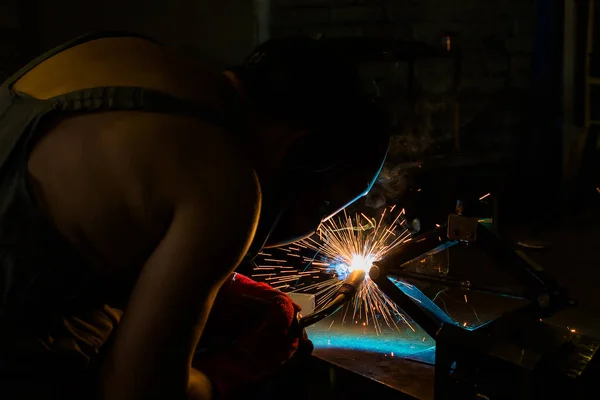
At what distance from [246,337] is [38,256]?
43 cm

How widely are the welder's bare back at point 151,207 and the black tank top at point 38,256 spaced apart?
14mm

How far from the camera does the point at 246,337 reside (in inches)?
47.0

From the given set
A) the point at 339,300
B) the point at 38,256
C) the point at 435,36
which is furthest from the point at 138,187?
the point at 435,36

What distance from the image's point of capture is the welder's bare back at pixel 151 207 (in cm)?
83

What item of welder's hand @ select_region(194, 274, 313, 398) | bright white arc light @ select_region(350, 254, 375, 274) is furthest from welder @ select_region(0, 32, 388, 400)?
bright white arc light @ select_region(350, 254, 375, 274)

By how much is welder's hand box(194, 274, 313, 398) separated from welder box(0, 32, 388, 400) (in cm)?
11

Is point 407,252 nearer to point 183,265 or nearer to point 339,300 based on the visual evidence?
point 339,300

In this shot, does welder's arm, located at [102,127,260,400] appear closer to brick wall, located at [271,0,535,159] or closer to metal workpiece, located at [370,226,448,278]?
metal workpiece, located at [370,226,448,278]

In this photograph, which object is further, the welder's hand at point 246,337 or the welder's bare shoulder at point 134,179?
the welder's hand at point 246,337

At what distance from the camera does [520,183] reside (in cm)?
363

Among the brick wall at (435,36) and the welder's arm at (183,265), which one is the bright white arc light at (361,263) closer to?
the welder's arm at (183,265)

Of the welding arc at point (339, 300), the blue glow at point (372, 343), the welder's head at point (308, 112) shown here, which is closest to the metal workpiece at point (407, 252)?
the welding arc at point (339, 300)

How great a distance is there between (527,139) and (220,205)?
3179 mm

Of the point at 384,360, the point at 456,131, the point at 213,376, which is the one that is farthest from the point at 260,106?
the point at 456,131
